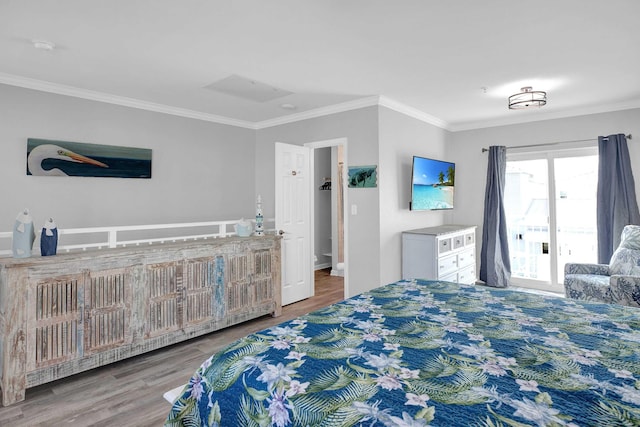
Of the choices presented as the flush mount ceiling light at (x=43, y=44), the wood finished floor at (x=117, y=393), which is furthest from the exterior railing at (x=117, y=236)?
the flush mount ceiling light at (x=43, y=44)

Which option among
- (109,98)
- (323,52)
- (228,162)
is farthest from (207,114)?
(323,52)

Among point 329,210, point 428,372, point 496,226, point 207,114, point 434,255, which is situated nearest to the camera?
point 428,372

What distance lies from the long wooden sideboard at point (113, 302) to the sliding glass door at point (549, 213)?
12.6ft

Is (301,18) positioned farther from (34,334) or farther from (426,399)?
(34,334)

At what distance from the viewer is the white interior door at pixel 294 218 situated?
14.5 feet

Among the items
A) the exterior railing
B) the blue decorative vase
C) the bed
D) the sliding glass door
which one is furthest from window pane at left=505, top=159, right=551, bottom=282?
the blue decorative vase

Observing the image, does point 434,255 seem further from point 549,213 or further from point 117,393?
point 117,393

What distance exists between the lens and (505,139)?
5262 millimetres

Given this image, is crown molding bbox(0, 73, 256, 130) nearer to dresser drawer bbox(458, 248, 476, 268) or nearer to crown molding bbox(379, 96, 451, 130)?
crown molding bbox(379, 96, 451, 130)

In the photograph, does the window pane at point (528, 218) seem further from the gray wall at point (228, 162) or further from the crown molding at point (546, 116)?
the crown molding at point (546, 116)

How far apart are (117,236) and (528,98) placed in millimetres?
4701

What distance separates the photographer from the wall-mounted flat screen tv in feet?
15.0

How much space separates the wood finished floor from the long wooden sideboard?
0.31 feet

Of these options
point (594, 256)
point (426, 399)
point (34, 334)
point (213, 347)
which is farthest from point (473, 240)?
point (34, 334)
